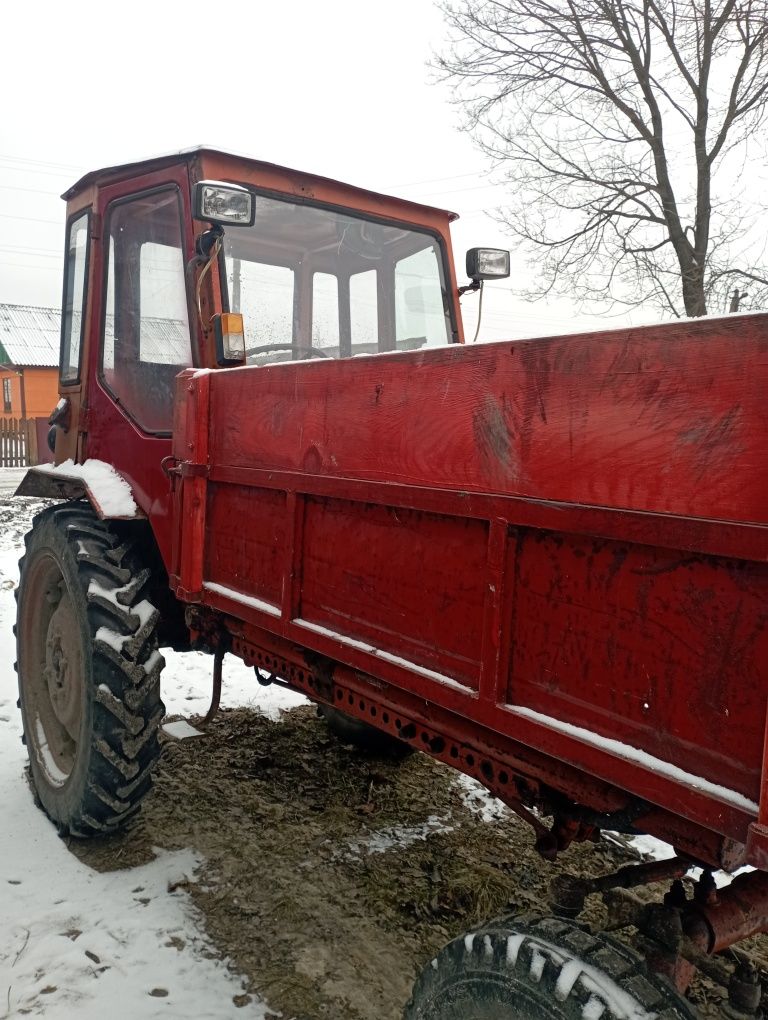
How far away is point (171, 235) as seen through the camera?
319 centimetres

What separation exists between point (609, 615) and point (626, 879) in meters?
0.62

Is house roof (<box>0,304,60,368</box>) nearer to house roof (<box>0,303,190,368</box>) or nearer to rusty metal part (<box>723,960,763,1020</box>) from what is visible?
house roof (<box>0,303,190,368</box>)

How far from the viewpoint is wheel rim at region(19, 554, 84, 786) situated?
333 centimetres

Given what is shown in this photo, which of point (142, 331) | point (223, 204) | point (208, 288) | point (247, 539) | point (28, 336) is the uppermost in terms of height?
point (28, 336)

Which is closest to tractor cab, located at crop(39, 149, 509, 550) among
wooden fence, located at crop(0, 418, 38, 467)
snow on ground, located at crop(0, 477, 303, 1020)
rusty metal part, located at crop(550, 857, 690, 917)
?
snow on ground, located at crop(0, 477, 303, 1020)

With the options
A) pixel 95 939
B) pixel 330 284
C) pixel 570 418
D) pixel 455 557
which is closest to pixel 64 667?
pixel 95 939

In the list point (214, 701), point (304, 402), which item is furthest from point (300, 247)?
point (214, 701)

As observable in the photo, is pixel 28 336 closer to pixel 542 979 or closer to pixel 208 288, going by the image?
pixel 208 288

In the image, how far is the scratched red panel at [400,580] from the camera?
167cm

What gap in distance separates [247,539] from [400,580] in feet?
2.60

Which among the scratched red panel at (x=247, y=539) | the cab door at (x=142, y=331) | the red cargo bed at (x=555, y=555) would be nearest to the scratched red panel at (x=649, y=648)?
the red cargo bed at (x=555, y=555)

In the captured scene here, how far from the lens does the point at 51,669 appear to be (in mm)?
3494

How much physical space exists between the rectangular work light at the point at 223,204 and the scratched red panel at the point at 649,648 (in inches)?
63.9

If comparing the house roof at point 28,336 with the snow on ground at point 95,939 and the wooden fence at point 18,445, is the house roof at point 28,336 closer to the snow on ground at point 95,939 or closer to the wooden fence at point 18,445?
the wooden fence at point 18,445
